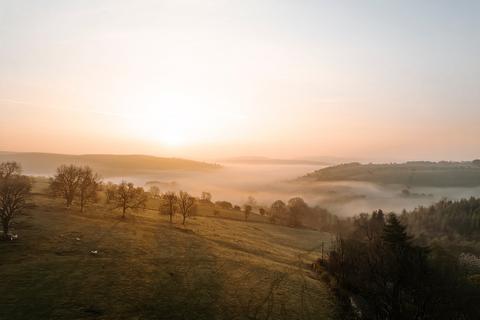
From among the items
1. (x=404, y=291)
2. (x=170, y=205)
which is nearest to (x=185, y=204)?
(x=170, y=205)

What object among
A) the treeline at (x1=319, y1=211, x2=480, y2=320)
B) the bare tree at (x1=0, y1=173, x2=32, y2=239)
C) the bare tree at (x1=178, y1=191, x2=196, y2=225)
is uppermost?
the bare tree at (x1=0, y1=173, x2=32, y2=239)

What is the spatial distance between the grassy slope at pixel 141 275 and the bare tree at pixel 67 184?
989cm

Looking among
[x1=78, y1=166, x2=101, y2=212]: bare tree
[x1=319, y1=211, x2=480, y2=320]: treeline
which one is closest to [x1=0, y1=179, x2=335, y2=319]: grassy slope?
[x1=319, y1=211, x2=480, y2=320]: treeline

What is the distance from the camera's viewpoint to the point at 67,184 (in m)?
98.5

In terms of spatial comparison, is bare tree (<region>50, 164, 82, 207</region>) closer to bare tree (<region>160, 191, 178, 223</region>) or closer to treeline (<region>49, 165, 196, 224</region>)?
treeline (<region>49, 165, 196, 224</region>)

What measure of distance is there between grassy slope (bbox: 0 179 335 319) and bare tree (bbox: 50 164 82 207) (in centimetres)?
989

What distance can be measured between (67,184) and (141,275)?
5812 cm

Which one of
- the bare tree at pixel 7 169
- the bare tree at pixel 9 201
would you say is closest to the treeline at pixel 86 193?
the bare tree at pixel 7 169

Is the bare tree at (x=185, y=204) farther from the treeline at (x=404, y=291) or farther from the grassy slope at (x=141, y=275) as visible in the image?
the treeline at (x=404, y=291)

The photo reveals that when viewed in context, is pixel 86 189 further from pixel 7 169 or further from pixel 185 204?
pixel 7 169

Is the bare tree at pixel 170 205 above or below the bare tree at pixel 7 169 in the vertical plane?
below

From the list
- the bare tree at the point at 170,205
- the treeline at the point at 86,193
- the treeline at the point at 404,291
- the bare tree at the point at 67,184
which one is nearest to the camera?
the treeline at the point at 404,291

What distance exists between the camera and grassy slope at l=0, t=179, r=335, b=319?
137 ft

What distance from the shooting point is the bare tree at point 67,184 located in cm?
9644
